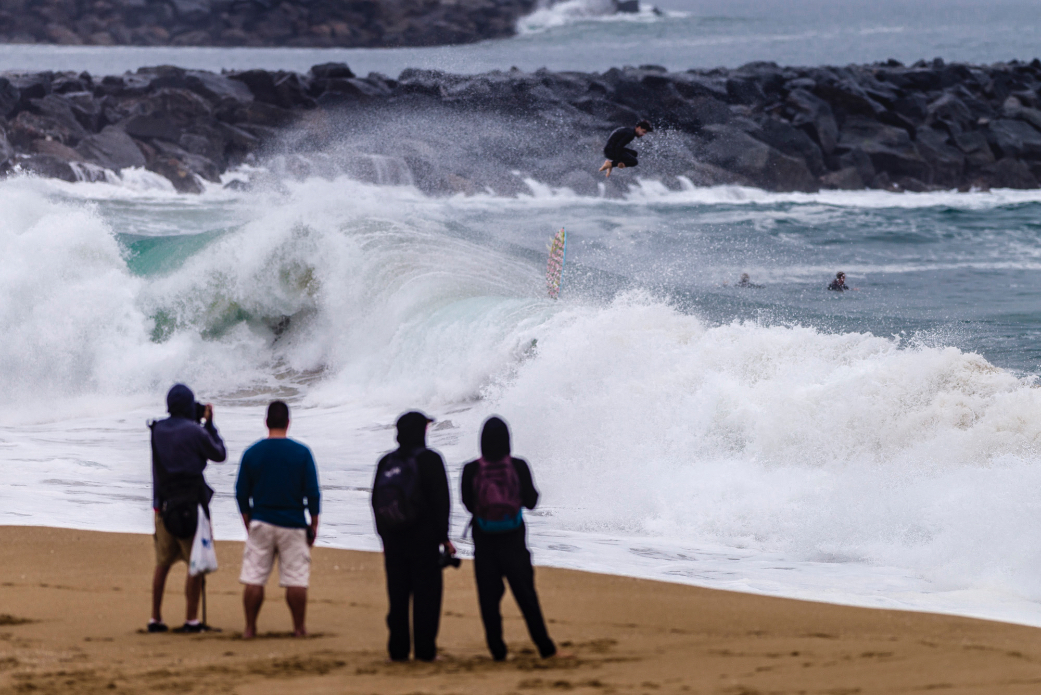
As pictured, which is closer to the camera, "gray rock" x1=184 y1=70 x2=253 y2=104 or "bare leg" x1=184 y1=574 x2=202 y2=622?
"bare leg" x1=184 y1=574 x2=202 y2=622

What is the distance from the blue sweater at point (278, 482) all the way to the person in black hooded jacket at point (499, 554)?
0.73 m

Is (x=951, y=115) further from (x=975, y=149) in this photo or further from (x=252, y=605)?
(x=252, y=605)

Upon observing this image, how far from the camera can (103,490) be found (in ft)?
31.4

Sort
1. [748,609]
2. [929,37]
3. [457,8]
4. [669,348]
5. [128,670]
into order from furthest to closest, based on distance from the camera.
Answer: [929,37] < [457,8] < [669,348] < [748,609] < [128,670]

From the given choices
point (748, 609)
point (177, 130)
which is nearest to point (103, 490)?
point (748, 609)

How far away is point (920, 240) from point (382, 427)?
19035mm

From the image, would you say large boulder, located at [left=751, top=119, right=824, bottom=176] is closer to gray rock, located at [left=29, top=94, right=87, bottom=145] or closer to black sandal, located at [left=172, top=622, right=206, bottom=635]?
gray rock, located at [left=29, top=94, right=87, bottom=145]

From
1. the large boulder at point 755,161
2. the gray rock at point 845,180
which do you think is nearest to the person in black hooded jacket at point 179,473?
the large boulder at point 755,161

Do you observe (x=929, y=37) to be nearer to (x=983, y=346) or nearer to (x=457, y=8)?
(x=457, y=8)

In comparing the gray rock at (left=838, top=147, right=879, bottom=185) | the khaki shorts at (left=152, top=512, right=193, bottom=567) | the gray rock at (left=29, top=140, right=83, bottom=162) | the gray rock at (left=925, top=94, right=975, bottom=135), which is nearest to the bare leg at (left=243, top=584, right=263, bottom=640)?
the khaki shorts at (left=152, top=512, right=193, bottom=567)

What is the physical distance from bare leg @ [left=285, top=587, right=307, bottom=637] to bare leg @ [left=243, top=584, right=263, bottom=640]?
0.41 feet

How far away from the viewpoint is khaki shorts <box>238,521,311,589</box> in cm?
541

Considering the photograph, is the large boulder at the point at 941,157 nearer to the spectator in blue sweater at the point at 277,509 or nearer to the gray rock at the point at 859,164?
the gray rock at the point at 859,164

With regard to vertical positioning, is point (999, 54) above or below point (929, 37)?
below
